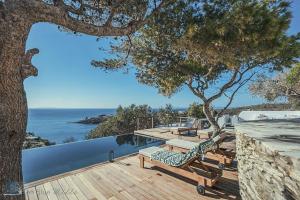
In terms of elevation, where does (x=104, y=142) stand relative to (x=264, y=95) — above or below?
below

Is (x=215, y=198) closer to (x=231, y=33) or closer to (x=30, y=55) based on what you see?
(x=231, y=33)

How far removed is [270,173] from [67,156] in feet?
22.1

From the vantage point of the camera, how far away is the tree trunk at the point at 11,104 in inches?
89.0

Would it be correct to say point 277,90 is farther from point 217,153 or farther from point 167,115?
point 217,153

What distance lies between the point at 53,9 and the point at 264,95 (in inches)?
821

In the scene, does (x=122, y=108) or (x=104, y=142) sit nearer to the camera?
(x=104, y=142)

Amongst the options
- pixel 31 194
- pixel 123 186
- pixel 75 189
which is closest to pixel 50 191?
pixel 31 194

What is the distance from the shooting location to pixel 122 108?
18141mm

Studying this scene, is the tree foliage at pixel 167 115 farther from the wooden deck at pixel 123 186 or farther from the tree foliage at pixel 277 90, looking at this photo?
the wooden deck at pixel 123 186

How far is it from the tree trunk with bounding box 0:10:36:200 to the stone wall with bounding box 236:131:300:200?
8.53 feet

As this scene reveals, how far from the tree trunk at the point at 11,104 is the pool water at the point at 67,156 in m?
3.42

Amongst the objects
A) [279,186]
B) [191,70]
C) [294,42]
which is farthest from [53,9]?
[294,42]

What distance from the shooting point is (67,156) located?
7395 mm

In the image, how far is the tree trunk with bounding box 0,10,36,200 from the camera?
89.0 inches
